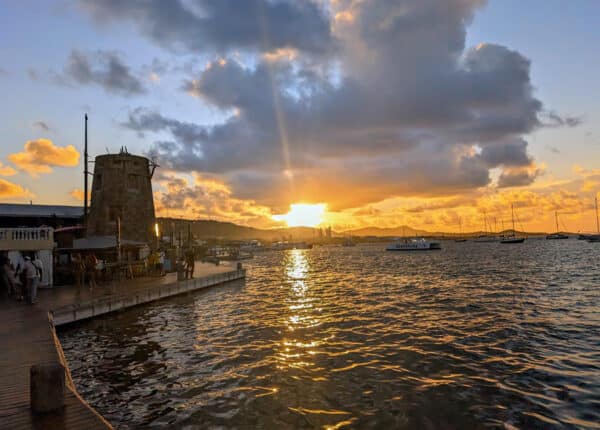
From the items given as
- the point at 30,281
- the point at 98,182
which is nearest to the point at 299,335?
the point at 30,281

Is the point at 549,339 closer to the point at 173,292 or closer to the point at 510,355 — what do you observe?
the point at 510,355

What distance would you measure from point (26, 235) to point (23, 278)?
543 centimetres

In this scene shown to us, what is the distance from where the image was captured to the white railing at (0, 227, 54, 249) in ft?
75.6

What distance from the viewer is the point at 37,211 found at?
4178 cm

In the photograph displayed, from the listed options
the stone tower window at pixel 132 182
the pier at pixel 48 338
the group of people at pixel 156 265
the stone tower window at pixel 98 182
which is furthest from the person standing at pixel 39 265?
the stone tower window at pixel 98 182

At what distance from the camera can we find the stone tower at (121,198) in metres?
42.6

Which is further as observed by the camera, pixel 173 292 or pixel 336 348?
pixel 173 292

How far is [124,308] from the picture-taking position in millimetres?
21391

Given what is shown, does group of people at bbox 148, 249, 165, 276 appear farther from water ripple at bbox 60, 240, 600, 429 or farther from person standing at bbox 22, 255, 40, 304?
person standing at bbox 22, 255, 40, 304

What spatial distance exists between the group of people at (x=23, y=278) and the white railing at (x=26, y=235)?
110cm

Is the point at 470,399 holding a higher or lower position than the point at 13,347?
lower

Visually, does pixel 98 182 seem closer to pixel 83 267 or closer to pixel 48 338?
pixel 83 267

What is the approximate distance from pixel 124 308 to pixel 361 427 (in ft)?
57.6

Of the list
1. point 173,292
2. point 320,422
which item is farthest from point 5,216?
point 320,422
